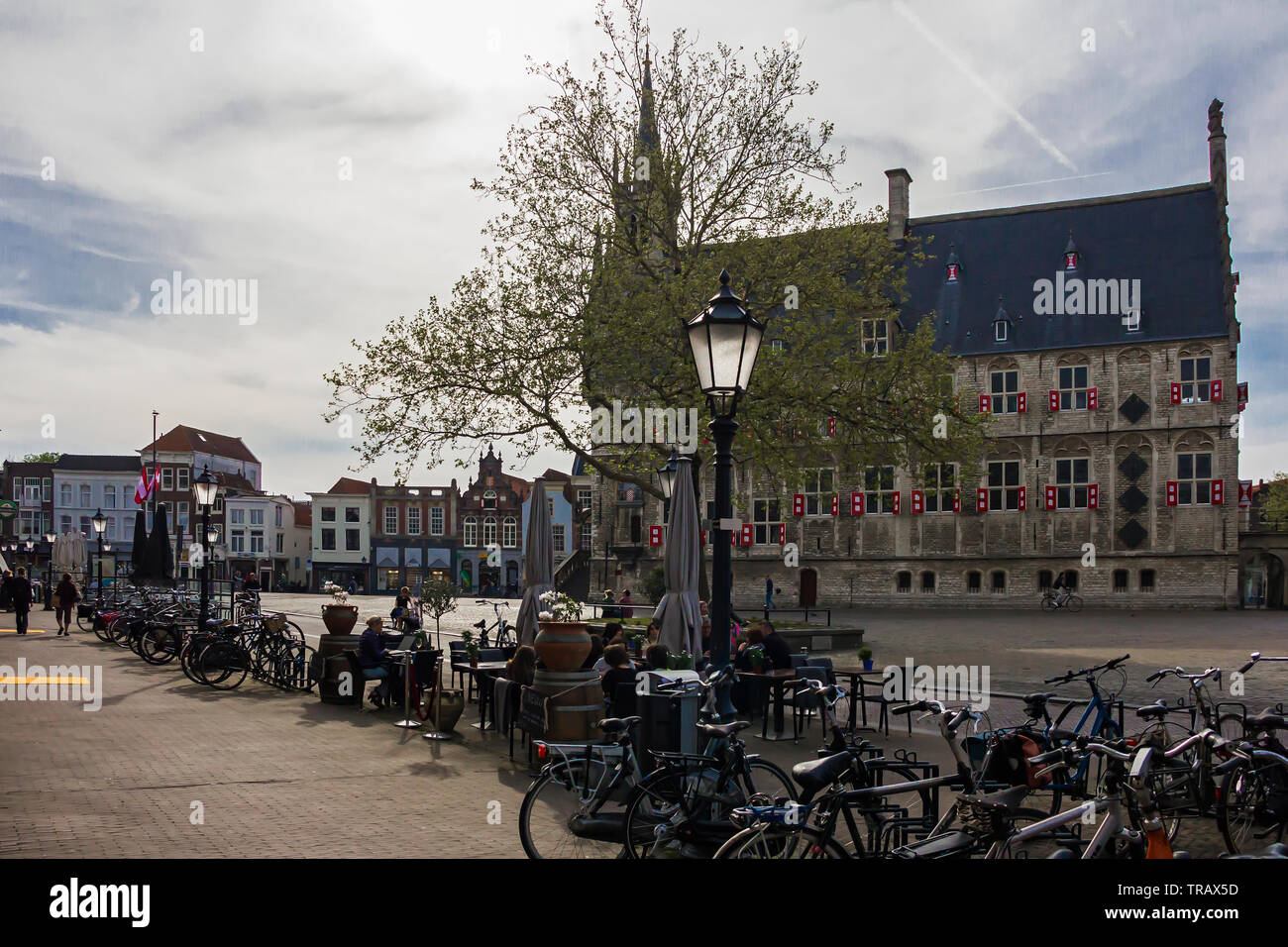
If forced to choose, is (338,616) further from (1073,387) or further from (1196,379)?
(1196,379)

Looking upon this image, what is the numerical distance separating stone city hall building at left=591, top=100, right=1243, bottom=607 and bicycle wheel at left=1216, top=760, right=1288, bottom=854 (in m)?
32.5

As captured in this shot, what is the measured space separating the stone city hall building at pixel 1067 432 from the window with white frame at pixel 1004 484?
8cm

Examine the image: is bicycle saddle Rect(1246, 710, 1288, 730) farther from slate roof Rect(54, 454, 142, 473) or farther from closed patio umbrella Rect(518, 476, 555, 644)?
slate roof Rect(54, 454, 142, 473)

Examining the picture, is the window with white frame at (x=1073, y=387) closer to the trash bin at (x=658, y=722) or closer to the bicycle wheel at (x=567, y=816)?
the trash bin at (x=658, y=722)

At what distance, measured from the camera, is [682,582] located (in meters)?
12.7

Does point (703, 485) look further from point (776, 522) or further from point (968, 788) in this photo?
point (968, 788)

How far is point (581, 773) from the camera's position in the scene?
21.1ft

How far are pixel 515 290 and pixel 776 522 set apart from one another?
29760 millimetres

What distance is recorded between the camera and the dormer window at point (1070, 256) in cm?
4672

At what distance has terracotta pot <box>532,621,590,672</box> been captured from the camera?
9844 mm

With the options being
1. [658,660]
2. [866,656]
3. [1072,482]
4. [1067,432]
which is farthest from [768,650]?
[1067,432]

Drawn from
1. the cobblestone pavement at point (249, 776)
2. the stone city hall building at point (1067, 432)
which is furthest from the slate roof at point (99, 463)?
the cobblestone pavement at point (249, 776)

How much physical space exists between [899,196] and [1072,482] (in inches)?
668

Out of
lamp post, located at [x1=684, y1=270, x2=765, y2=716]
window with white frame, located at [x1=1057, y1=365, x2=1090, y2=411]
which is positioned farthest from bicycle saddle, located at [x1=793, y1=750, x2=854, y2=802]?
window with white frame, located at [x1=1057, y1=365, x2=1090, y2=411]
